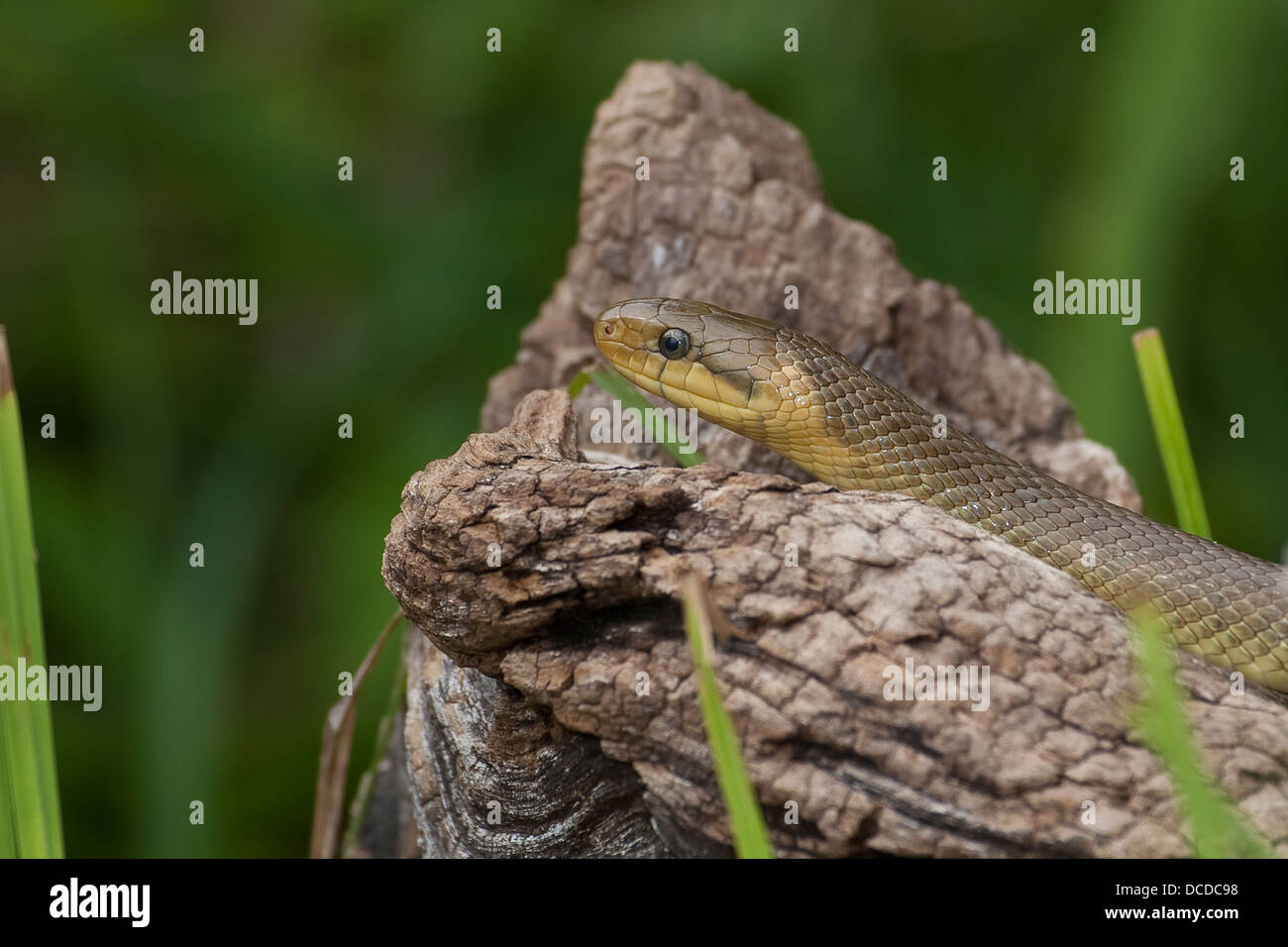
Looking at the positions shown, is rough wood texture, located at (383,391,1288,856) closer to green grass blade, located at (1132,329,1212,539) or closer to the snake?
green grass blade, located at (1132,329,1212,539)

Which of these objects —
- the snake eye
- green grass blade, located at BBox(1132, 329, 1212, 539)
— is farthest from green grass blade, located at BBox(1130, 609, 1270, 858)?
the snake eye

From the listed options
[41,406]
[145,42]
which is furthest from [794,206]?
[41,406]

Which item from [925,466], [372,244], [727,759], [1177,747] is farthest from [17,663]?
[372,244]

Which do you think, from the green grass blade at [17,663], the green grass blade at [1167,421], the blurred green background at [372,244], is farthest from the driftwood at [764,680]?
the blurred green background at [372,244]

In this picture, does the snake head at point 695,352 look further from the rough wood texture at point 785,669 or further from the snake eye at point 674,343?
the rough wood texture at point 785,669

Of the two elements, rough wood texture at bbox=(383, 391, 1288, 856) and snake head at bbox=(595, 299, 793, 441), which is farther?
snake head at bbox=(595, 299, 793, 441)

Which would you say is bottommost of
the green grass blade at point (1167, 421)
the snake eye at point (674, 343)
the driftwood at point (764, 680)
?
the driftwood at point (764, 680)
